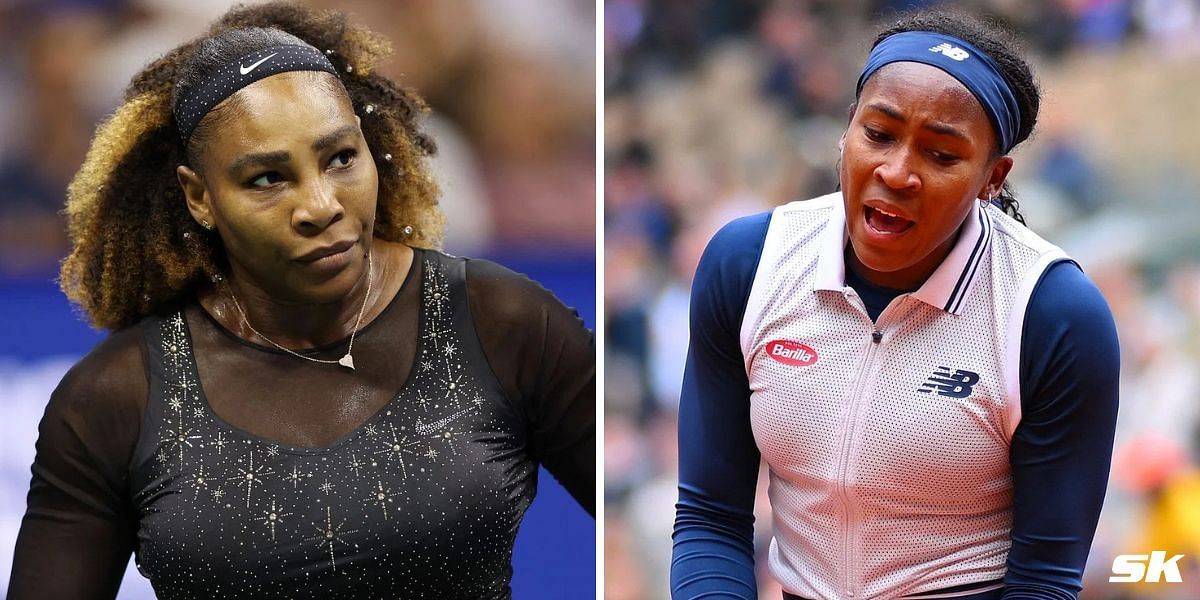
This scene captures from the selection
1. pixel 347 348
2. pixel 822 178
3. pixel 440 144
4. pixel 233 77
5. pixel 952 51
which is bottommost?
pixel 347 348

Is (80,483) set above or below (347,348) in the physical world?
below

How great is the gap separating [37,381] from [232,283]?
0.96m

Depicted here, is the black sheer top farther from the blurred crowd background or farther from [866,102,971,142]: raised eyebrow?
the blurred crowd background

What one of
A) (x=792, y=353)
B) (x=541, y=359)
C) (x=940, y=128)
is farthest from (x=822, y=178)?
(x=940, y=128)

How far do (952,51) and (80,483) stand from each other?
4.61ft

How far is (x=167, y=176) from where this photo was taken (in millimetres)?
2096

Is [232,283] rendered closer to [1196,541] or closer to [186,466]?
[186,466]

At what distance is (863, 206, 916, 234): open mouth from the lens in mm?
1766

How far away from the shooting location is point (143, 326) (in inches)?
82.6

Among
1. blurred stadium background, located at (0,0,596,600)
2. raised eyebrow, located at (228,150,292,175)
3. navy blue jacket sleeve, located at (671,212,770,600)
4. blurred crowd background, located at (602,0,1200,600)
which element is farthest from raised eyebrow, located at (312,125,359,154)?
blurred crowd background, located at (602,0,1200,600)

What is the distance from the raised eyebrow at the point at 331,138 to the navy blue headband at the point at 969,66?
2.53 feet

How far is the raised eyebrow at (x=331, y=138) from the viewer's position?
1964 millimetres

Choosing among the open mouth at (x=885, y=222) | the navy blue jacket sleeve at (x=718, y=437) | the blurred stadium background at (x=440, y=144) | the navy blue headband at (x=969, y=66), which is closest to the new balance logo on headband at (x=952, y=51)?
the navy blue headband at (x=969, y=66)

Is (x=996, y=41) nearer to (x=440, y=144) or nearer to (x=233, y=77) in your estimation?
(x=233, y=77)
